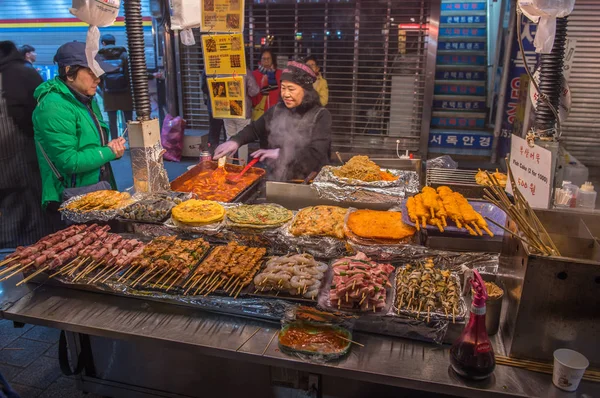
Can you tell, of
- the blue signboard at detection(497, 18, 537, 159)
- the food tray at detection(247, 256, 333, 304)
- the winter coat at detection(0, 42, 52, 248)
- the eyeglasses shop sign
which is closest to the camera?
the eyeglasses shop sign

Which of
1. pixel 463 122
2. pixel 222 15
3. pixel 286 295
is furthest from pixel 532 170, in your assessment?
pixel 463 122

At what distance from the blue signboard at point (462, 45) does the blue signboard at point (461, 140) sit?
2083mm

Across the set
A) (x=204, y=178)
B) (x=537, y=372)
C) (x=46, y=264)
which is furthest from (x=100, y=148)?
(x=537, y=372)

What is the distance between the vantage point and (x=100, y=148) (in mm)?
4418

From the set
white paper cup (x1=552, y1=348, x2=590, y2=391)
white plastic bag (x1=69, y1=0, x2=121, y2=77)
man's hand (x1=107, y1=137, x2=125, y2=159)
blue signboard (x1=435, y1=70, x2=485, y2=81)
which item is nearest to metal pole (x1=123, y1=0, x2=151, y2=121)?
white plastic bag (x1=69, y1=0, x2=121, y2=77)

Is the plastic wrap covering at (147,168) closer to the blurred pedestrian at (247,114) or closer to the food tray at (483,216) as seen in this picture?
the food tray at (483,216)

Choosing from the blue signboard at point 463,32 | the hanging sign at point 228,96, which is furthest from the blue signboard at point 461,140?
the hanging sign at point 228,96

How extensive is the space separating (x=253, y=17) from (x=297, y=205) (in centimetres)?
806

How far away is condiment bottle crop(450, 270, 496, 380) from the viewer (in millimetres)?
2379

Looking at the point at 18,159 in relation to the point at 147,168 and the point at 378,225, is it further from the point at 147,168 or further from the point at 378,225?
the point at 378,225

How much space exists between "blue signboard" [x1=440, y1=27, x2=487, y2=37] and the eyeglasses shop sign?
8852 millimetres

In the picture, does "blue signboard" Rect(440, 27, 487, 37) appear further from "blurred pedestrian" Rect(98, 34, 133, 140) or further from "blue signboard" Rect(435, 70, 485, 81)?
"blurred pedestrian" Rect(98, 34, 133, 140)

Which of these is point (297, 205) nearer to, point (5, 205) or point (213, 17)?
point (213, 17)

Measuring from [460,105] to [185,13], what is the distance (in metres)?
7.96
